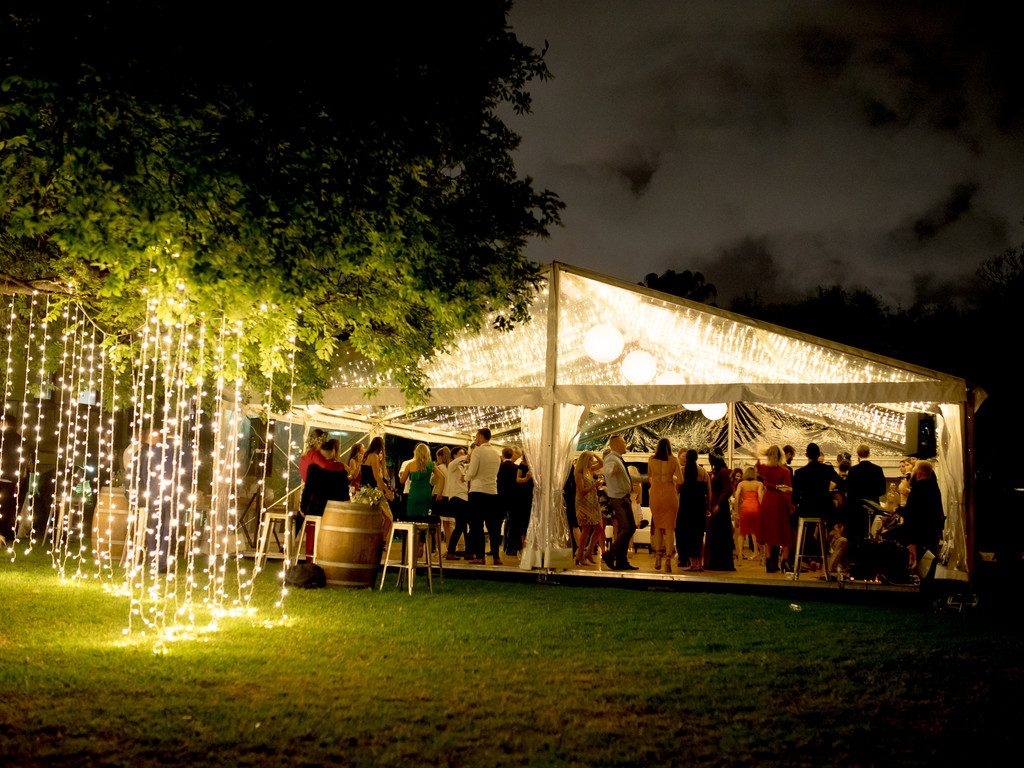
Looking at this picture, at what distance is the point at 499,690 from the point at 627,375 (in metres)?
6.77

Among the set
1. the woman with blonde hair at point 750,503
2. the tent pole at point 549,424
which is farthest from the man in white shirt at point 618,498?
the woman with blonde hair at point 750,503

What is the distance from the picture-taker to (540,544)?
1073 cm

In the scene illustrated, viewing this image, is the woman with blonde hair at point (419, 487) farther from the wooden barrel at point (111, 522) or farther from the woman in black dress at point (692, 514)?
the wooden barrel at point (111, 522)

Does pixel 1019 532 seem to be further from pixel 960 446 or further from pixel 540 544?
pixel 540 544

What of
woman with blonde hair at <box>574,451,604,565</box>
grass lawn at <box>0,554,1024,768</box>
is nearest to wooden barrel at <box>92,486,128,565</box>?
grass lawn at <box>0,554,1024,768</box>

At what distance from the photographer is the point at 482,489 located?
11.1 metres

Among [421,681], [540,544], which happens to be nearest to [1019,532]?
[540,544]

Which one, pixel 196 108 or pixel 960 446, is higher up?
pixel 196 108

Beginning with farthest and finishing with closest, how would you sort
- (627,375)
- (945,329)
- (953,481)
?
1. (945,329)
2. (627,375)
3. (953,481)

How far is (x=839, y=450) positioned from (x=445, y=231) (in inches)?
485

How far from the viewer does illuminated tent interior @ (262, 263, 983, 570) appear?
1006 centimetres

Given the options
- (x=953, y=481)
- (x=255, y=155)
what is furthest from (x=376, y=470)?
(x=953, y=481)

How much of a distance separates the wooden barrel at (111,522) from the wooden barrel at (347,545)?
3.34m

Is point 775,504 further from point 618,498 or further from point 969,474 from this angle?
point 969,474
